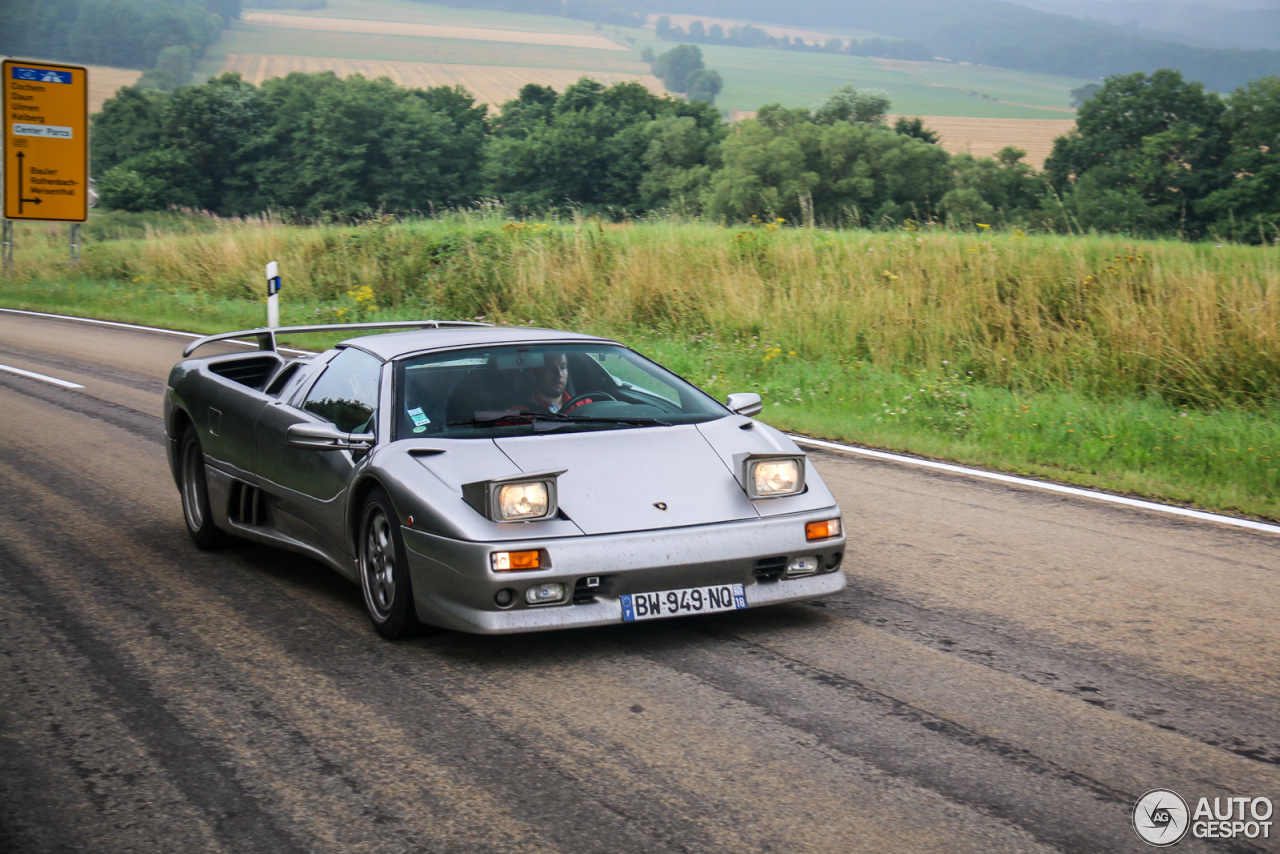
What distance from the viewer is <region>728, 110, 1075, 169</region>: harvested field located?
6081 centimetres

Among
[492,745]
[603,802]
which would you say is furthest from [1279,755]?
[492,745]

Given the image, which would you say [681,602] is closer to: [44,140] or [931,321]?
[931,321]

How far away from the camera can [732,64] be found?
167500mm

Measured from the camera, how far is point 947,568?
6.16 meters

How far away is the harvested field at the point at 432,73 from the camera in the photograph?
92562 millimetres

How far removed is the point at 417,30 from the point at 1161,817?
166441 millimetres

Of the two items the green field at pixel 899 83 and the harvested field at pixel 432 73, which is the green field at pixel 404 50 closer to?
the harvested field at pixel 432 73

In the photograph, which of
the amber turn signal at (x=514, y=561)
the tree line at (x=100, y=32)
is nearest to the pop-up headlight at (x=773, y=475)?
the amber turn signal at (x=514, y=561)

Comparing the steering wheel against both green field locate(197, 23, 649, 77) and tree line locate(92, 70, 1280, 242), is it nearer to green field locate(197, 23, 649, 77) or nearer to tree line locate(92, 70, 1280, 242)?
tree line locate(92, 70, 1280, 242)

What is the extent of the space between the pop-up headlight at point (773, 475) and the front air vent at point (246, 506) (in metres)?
2.69

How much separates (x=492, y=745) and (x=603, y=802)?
1.91 ft

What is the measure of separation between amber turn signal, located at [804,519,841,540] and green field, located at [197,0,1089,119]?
95.7 metres

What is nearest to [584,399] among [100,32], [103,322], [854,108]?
[103,322]

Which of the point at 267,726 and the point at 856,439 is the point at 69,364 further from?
the point at 267,726
